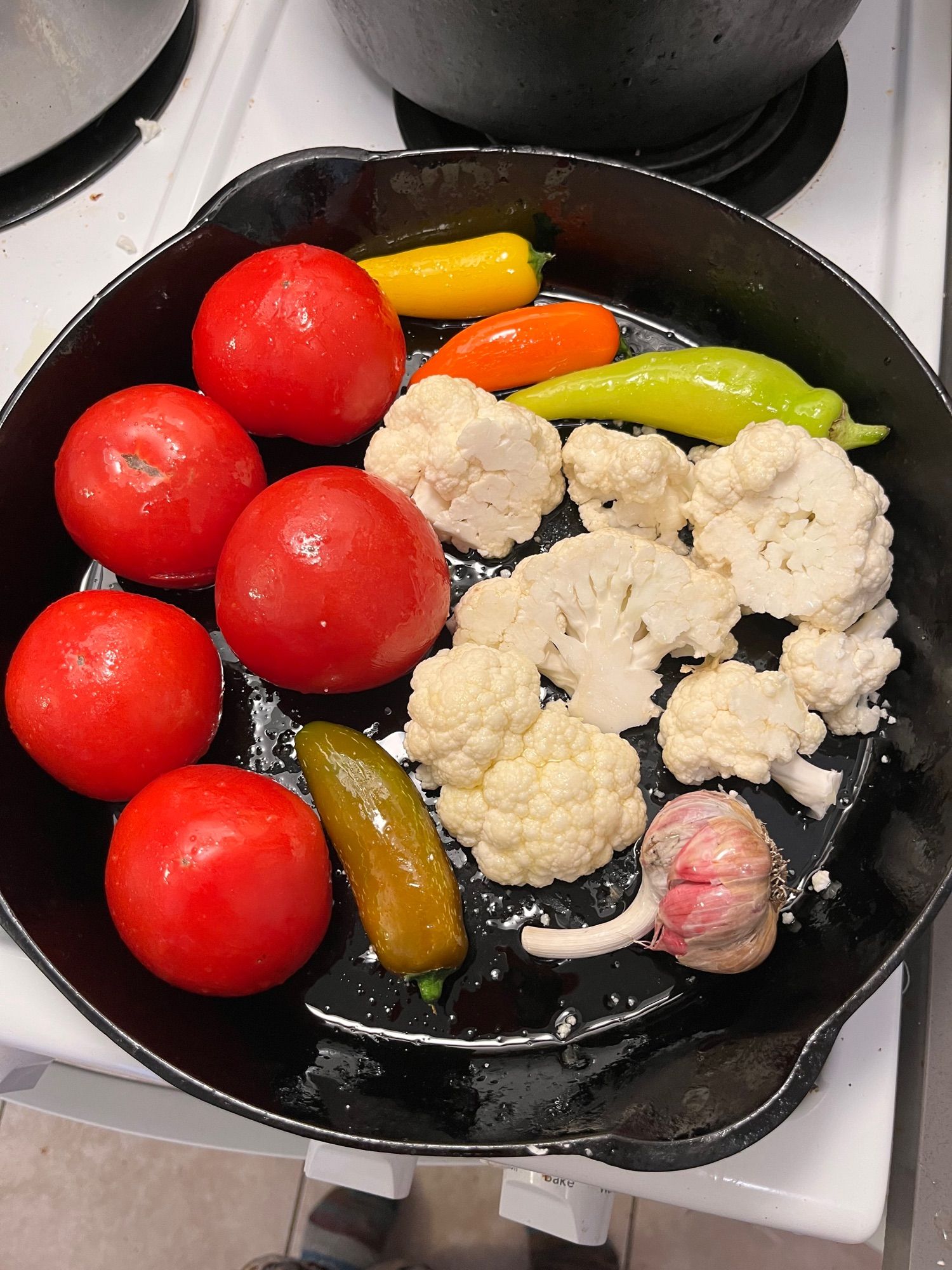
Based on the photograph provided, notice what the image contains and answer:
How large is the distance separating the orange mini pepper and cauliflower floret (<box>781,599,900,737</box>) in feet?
1.42

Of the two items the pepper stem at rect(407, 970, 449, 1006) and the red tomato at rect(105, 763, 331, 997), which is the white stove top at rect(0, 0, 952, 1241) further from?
the pepper stem at rect(407, 970, 449, 1006)

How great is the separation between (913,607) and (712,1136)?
0.62m

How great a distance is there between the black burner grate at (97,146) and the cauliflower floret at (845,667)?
109 centimetres

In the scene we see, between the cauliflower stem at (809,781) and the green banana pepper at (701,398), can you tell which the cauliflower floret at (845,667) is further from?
the green banana pepper at (701,398)

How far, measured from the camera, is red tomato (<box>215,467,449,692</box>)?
0.96m

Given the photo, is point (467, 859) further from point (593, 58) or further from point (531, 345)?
point (593, 58)

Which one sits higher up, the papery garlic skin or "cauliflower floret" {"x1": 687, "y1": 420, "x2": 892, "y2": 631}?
"cauliflower floret" {"x1": 687, "y1": 420, "x2": 892, "y2": 631}

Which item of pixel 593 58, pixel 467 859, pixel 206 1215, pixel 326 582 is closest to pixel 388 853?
pixel 467 859

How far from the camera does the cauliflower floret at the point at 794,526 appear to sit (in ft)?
3.34

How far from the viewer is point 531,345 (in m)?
1.16

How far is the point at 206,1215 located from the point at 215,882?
1159mm

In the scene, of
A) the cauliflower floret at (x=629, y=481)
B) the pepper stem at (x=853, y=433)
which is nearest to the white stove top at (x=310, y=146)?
the pepper stem at (x=853, y=433)

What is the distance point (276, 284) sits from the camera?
3.46ft

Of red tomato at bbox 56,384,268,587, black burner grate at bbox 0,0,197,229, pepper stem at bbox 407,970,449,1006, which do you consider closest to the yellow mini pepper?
red tomato at bbox 56,384,268,587
